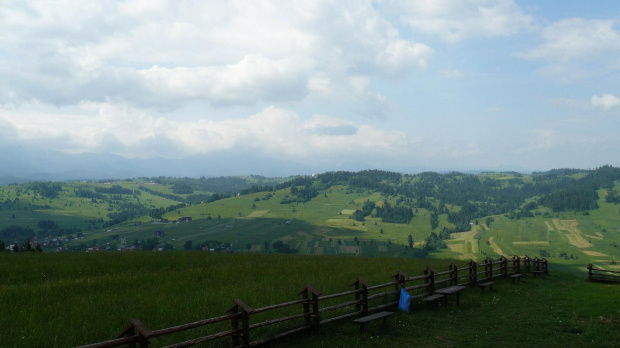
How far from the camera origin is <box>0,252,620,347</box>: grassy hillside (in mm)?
14438

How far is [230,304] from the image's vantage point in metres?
18.0

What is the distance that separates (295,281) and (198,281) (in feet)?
18.9

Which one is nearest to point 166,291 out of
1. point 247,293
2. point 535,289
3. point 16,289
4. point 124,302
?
point 124,302

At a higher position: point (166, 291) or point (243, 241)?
point (166, 291)

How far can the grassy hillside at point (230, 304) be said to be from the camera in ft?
47.4

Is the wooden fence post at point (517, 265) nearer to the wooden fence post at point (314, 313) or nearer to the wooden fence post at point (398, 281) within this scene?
the wooden fence post at point (398, 281)

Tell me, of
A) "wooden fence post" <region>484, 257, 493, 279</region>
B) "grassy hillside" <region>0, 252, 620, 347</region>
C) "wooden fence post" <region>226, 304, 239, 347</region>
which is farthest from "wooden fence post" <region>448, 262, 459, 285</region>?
"wooden fence post" <region>226, 304, 239, 347</region>

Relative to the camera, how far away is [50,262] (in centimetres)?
2631

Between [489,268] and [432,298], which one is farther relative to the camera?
[489,268]

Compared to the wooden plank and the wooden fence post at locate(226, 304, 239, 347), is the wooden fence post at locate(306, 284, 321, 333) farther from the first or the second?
the wooden fence post at locate(226, 304, 239, 347)

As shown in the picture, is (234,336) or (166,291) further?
(166,291)

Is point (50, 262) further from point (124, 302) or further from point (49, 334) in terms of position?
point (49, 334)

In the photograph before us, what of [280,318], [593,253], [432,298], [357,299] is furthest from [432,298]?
[593,253]

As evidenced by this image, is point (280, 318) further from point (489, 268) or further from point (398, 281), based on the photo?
point (489, 268)
